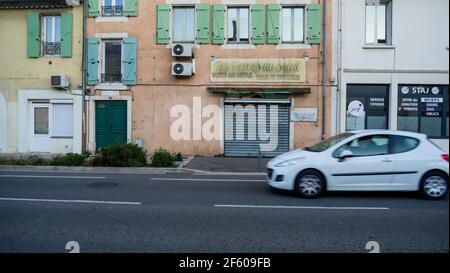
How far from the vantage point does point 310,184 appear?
770 cm

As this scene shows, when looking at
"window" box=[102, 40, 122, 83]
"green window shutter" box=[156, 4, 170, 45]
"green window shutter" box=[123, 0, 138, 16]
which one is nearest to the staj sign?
"green window shutter" box=[156, 4, 170, 45]

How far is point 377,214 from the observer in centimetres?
636

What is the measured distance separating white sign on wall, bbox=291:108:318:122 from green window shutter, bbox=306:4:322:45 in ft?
9.88

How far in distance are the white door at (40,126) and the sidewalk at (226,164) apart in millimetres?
7579

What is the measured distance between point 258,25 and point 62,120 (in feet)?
33.5

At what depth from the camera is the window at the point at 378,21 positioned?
15.5 m

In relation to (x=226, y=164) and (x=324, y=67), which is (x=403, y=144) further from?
(x=324, y=67)

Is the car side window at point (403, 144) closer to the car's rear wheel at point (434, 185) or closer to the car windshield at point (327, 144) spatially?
the car's rear wheel at point (434, 185)

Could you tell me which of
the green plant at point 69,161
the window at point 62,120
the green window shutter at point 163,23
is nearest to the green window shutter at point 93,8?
the green window shutter at point 163,23

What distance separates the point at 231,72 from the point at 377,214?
10592 mm

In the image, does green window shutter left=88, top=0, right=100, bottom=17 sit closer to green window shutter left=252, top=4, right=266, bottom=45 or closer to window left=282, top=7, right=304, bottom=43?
green window shutter left=252, top=4, right=266, bottom=45

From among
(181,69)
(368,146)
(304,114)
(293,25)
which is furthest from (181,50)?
(368,146)

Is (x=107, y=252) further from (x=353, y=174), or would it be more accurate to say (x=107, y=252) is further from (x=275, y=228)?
(x=353, y=174)
